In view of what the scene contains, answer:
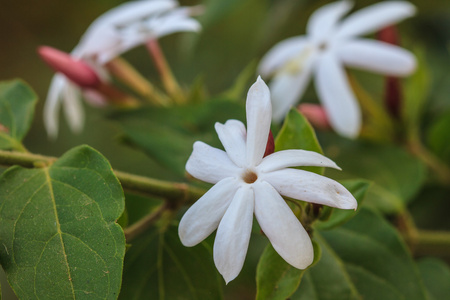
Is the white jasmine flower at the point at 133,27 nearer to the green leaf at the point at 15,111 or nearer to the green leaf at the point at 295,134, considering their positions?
the green leaf at the point at 15,111

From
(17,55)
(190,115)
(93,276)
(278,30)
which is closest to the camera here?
(93,276)

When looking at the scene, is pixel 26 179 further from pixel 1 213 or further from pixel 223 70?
Answer: pixel 223 70

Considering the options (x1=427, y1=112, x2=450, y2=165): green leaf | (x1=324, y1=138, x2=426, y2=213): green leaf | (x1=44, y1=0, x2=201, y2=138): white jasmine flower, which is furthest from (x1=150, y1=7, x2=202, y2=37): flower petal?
(x1=427, y1=112, x2=450, y2=165): green leaf

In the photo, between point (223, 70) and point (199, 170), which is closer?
point (199, 170)

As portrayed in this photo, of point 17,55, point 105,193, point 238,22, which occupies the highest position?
point 105,193

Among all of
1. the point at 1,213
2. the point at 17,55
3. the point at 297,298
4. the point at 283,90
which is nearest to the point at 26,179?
the point at 1,213

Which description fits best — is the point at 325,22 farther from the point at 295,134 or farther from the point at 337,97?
the point at 295,134

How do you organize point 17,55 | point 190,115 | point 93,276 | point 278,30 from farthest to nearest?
point 17,55 < point 278,30 < point 190,115 < point 93,276
